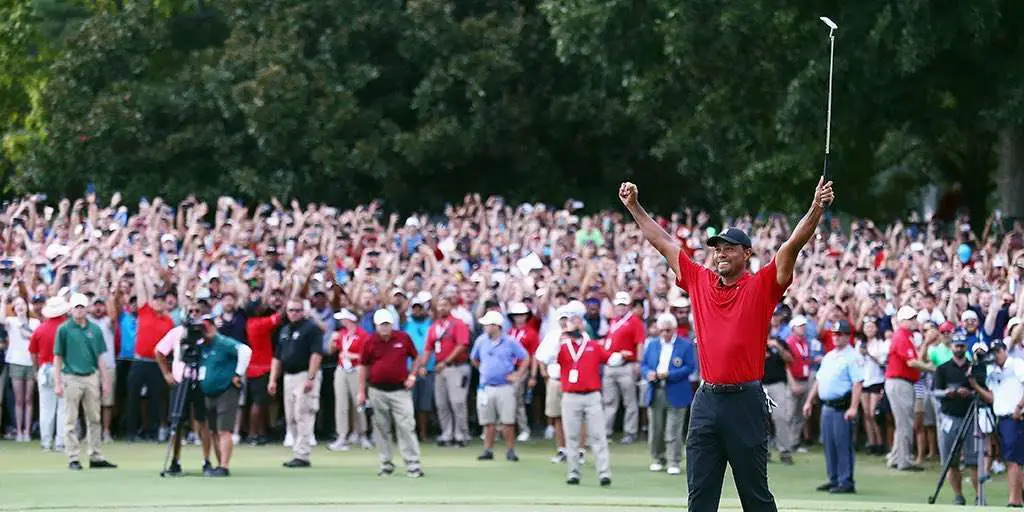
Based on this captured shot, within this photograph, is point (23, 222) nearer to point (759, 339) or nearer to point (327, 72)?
point (327, 72)

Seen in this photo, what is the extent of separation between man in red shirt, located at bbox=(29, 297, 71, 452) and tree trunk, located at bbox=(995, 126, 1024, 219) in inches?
723

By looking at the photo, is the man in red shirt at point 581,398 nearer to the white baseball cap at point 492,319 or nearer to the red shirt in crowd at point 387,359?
the red shirt in crowd at point 387,359

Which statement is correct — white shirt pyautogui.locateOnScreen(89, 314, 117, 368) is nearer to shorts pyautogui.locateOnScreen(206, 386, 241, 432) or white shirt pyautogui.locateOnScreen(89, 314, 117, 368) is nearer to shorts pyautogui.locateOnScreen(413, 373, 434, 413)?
shorts pyautogui.locateOnScreen(413, 373, 434, 413)

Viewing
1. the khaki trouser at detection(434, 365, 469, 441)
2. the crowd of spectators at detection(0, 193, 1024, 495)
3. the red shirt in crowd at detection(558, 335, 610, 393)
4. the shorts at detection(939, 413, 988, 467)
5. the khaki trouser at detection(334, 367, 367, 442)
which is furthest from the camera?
the khaki trouser at detection(434, 365, 469, 441)

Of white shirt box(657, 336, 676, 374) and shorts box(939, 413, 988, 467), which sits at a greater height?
white shirt box(657, 336, 676, 374)

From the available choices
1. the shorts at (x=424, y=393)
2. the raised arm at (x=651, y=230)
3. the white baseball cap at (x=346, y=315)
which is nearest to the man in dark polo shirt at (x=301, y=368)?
the white baseball cap at (x=346, y=315)

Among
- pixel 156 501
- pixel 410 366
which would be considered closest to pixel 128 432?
pixel 410 366

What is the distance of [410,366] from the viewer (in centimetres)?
2577

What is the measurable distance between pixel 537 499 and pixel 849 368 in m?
5.62

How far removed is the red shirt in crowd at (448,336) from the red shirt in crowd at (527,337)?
0.64 m

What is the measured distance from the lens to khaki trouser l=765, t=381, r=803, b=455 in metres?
23.9

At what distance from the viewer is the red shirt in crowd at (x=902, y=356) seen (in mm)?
23031

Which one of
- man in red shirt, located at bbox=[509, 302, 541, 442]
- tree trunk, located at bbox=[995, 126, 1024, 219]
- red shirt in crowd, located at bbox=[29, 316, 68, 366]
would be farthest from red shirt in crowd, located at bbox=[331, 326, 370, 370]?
tree trunk, located at bbox=[995, 126, 1024, 219]

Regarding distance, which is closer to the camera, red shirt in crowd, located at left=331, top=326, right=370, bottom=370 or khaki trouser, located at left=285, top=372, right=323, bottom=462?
khaki trouser, located at left=285, top=372, right=323, bottom=462
